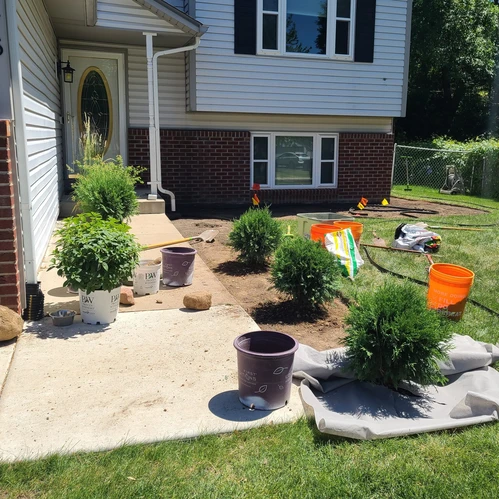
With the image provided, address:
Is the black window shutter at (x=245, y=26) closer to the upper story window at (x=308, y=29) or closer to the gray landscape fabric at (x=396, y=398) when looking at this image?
the upper story window at (x=308, y=29)

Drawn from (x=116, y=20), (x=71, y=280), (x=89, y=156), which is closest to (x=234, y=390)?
(x=71, y=280)

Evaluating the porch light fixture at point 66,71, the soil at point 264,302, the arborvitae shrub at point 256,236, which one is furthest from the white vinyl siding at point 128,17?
the arborvitae shrub at point 256,236

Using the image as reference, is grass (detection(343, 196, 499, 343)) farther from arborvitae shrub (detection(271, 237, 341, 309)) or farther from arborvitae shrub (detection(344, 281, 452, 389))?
arborvitae shrub (detection(344, 281, 452, 389))

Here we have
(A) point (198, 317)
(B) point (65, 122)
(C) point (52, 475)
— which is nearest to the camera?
(C) point (52, 475)

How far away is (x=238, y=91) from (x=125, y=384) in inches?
348

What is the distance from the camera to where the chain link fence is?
1650 centimetres

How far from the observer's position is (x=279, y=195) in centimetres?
1258

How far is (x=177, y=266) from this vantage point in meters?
5.48

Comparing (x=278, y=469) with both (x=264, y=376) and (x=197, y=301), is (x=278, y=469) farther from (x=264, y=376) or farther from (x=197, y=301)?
(x=197, y=301)

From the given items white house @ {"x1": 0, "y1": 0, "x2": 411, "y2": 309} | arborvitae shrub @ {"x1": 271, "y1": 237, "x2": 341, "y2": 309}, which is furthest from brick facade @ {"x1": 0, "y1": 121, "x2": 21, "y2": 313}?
white house @ {"x1": 0, "y1": 0, "x2": 411, "y2": 309}

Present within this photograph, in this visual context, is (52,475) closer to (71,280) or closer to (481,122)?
(71,280)

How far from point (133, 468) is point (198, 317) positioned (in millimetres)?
2151

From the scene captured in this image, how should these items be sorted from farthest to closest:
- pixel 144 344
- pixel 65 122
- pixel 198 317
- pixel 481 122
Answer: pixel 481 122 < pixel 65 122 < pixel 198 317 < pixel 144 344

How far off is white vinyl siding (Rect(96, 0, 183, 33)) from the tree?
23.7 meters
